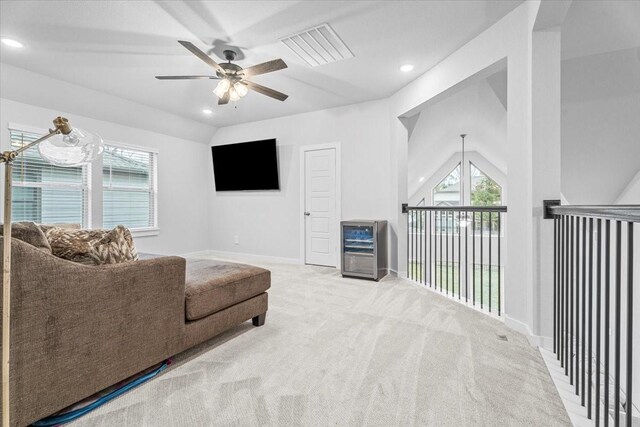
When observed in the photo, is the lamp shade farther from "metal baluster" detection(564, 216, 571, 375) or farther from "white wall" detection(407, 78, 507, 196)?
"white wall" detection(407, 78, 507, 196)

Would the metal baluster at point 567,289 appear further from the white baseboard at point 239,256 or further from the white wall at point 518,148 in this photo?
the white baseboard at point 239,256

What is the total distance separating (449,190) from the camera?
30.8 ft

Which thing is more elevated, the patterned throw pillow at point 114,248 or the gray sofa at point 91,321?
the patterned throw pillow at point 114,248

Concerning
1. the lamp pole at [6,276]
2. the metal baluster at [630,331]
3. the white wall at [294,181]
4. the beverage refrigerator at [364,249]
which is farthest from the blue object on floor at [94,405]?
the white wall at [294,181]

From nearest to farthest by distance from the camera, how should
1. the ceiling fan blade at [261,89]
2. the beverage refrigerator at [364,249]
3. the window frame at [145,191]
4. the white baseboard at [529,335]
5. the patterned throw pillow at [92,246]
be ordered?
the patterned throw pillow at [92,246] < the white baseboard at [529,335] < the ceiling fan blade at [261,89] < the beverage refrigerator at [364,249] < the window frame at [145,191]

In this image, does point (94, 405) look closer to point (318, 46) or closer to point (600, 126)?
point (318, 46)

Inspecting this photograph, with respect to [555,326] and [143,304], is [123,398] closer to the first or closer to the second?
[143,304]

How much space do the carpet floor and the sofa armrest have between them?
0.58 feet

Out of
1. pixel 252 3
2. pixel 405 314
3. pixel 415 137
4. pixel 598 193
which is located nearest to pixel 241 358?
pixel 405 314

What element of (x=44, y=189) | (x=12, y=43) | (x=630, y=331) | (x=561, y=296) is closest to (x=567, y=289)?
(x=561, y=296)

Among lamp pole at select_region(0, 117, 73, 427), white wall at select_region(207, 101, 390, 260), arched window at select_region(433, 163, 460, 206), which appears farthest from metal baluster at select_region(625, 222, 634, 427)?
arched window at select_region(433, 163, 460, 206)

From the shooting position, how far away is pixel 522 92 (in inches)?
93.4

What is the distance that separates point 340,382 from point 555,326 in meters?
1.52

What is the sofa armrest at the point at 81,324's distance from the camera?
1278 mm
